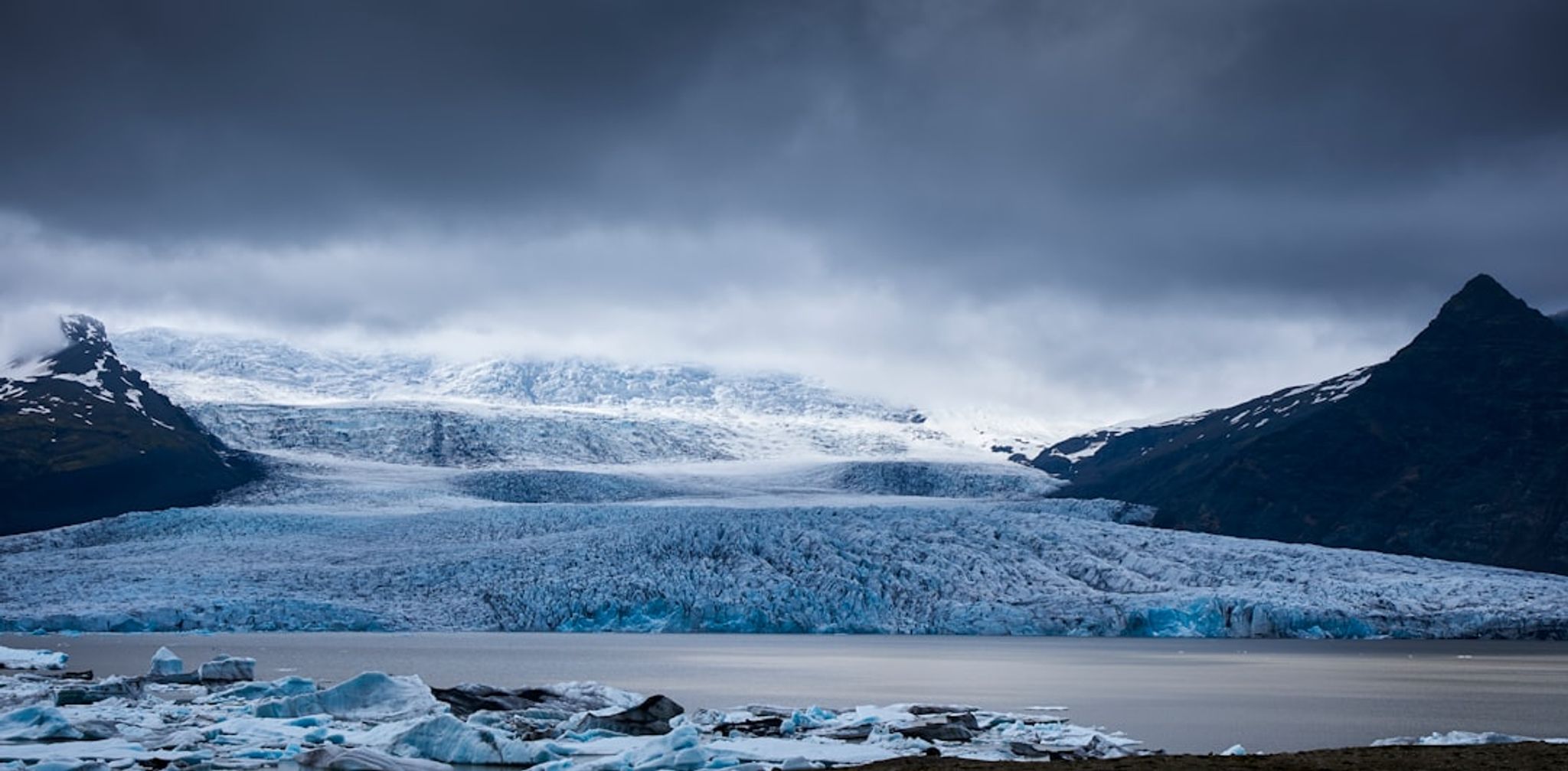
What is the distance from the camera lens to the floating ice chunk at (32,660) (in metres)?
28.5

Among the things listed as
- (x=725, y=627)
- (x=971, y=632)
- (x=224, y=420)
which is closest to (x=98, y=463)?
(x=224, y=420)

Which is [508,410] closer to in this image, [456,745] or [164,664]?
[164,664]

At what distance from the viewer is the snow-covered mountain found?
8594 cm

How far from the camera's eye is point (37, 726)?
15406mm

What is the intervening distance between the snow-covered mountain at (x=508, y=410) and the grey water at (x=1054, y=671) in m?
36.4

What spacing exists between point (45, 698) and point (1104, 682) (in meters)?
20.1

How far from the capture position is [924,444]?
120188 mm

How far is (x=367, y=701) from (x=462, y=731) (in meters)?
4.81

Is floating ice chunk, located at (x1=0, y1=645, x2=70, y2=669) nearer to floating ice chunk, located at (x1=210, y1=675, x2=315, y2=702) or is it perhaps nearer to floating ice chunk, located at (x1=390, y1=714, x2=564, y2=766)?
floating ice chunk, located at (x1=210, y1=675, x2=315, y2=702)

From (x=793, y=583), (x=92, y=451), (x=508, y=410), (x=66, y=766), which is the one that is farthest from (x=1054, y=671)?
(x=508, y=410)

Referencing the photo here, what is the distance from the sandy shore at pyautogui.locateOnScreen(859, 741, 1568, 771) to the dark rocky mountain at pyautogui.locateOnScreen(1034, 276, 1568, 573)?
60.2 meters

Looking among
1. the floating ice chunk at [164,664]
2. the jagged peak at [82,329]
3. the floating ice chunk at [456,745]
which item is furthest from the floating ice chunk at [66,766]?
the jagged peak at [82,329]

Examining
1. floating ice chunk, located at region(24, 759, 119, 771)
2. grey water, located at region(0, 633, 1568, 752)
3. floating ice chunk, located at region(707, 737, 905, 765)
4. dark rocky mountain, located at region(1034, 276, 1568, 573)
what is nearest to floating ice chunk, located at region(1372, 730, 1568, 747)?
grey water, located at region(0, 633, 1568, 752)

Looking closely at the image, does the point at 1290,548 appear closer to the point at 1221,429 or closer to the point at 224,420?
the point at 1221,429
